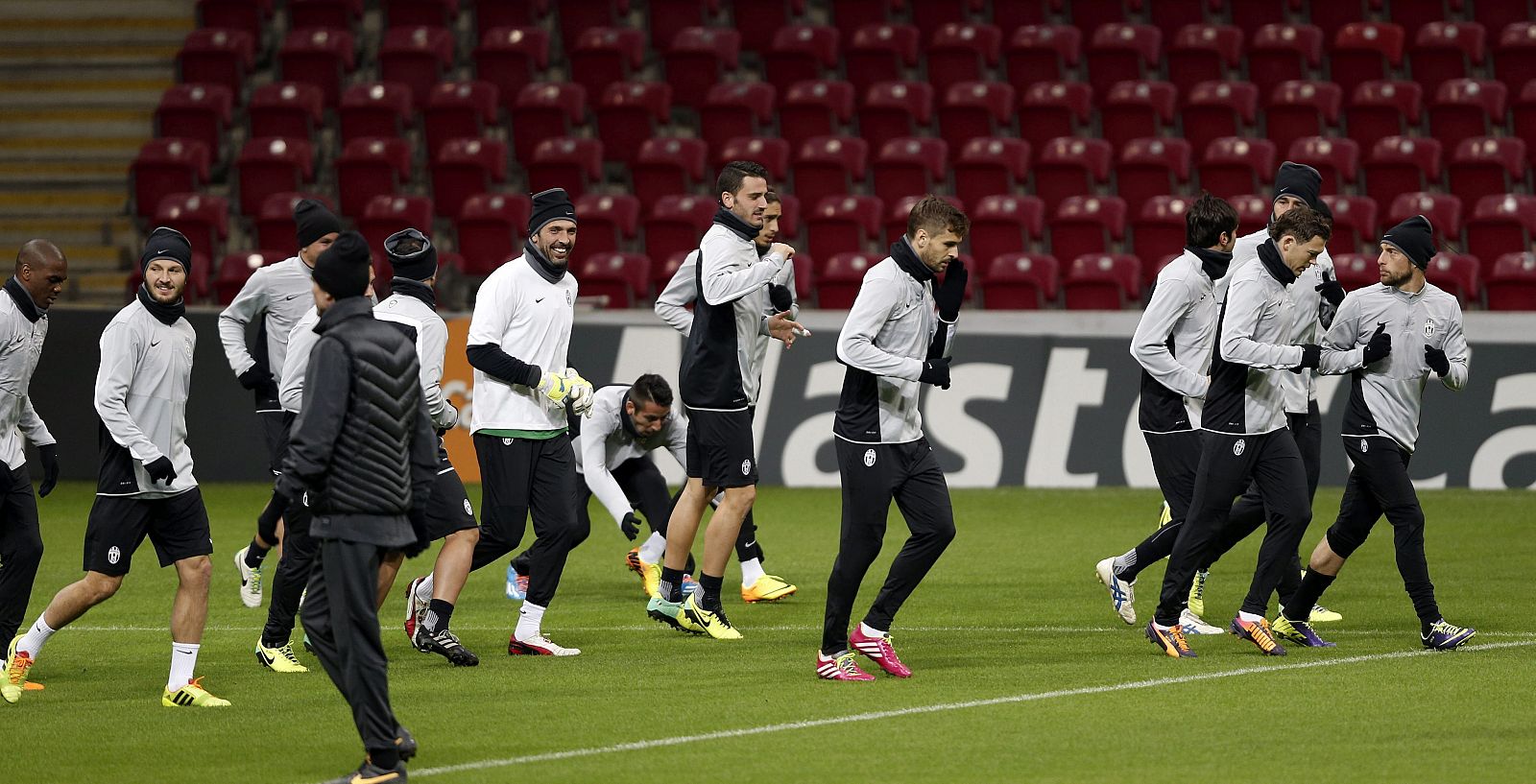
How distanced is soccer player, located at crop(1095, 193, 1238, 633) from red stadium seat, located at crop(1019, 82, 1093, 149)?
33.9 ft

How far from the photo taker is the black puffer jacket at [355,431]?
5.86 metres

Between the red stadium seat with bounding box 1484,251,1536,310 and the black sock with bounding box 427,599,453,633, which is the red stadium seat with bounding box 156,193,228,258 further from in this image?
the red stadium seat with bounding box 1484,251,1536,310

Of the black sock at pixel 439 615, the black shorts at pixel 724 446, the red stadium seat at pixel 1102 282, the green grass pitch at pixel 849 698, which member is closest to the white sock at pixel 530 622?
the green grass pitch at pixel 849 698

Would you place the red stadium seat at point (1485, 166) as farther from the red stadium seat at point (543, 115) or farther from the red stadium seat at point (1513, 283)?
the red stadium seat at point (543, 115)

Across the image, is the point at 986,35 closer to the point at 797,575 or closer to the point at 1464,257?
the point at 1464,257

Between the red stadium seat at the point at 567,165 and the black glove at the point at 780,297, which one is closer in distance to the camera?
the black glove at the point at 780,297

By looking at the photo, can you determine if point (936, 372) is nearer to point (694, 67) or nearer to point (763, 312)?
point (763, 312)

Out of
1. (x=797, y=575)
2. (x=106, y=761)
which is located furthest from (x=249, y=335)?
(x=106, y=761)

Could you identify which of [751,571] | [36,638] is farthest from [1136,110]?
[36,638]

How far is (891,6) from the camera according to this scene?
72.8ft

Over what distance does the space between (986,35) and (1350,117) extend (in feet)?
14.1

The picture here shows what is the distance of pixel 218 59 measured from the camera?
70.8 feet

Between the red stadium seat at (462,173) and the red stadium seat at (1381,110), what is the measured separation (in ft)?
28.2

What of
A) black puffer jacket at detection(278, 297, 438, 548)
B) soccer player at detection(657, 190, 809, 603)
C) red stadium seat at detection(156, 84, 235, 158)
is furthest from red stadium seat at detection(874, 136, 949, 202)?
black puffer jacket at detection(278, 297, 438, 548)
